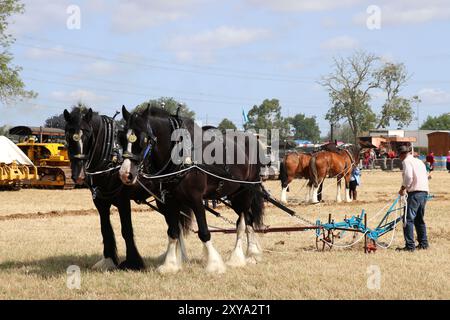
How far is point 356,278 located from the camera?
827cm

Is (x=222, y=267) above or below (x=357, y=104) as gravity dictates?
below

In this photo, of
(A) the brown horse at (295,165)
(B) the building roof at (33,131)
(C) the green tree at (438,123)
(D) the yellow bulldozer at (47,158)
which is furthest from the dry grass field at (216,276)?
(C) the green tree at (438,123)

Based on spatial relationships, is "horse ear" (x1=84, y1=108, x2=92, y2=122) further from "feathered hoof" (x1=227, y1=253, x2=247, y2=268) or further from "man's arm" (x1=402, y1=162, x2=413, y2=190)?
"man's arm" (x1=402, y1=162, x2=413, y2=190)

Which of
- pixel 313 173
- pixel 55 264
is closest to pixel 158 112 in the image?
pixel 55 264

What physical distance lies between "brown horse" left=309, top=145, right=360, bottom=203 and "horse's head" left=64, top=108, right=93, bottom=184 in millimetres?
13513

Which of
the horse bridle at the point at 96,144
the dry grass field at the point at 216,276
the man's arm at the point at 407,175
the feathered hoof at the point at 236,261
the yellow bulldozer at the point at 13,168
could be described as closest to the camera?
the dry grass field at the point at 216,276

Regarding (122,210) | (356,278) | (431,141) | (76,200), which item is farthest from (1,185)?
(431,141)

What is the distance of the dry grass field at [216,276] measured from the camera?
24.8 ft

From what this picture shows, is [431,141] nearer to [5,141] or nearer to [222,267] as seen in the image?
[5,141]

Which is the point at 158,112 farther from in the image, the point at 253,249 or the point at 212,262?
the point at 253,249

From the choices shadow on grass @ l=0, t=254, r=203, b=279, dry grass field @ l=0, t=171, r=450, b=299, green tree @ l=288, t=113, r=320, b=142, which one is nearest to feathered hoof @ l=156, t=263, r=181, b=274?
dry grass field @ l=0, t=171, r=450, b=299

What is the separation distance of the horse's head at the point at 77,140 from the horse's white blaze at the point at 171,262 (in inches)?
62.3

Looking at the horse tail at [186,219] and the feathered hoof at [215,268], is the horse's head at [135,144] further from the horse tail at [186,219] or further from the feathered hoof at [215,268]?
the horse tail at [186,219]
